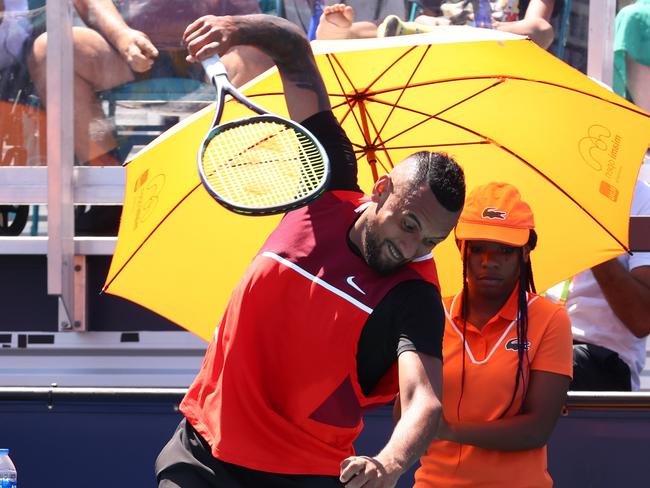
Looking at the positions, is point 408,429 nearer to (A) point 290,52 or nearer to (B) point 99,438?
(A) point 290,52

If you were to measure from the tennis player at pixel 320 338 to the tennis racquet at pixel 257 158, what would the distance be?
137mm

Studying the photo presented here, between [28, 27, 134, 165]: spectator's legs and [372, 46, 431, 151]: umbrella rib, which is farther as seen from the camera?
[28, 27, 134, 165]: spectator's legs

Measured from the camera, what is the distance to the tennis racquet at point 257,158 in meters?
2.86

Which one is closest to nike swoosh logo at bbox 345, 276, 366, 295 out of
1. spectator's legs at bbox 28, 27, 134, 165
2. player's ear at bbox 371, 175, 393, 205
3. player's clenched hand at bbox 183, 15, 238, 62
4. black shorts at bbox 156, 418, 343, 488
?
player's ear at bbox 371, 175, 393, 205

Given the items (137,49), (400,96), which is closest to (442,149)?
(400,96)

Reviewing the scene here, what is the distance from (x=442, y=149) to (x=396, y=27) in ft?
2.57

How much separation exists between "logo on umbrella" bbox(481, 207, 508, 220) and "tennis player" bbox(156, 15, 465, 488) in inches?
26.0

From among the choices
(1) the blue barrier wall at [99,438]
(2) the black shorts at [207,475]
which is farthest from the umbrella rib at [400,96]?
(2) the black shorts at [207,475]

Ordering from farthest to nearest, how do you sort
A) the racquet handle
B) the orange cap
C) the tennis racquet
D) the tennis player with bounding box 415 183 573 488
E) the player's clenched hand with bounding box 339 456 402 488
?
the orange cap < the tennis player with bounding box 415 183 573 488 < the racquet handle < the tennis racquet < the player's clenched hand with bounding box 339 456 402 488

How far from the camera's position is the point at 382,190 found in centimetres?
280

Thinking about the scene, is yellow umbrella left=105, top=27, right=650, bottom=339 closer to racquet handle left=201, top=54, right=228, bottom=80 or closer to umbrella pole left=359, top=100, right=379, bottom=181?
umbrella pole left=359, top=100, right=379, bottom=181

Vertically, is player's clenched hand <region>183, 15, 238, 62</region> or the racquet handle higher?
player's clenched hand <region>183, 15, 238, 62</region>

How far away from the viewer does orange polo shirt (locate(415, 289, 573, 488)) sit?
129 inches

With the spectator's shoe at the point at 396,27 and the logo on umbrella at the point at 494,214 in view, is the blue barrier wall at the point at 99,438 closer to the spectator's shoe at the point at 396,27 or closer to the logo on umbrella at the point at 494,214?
the logo on umbrella at the point at 494,214
